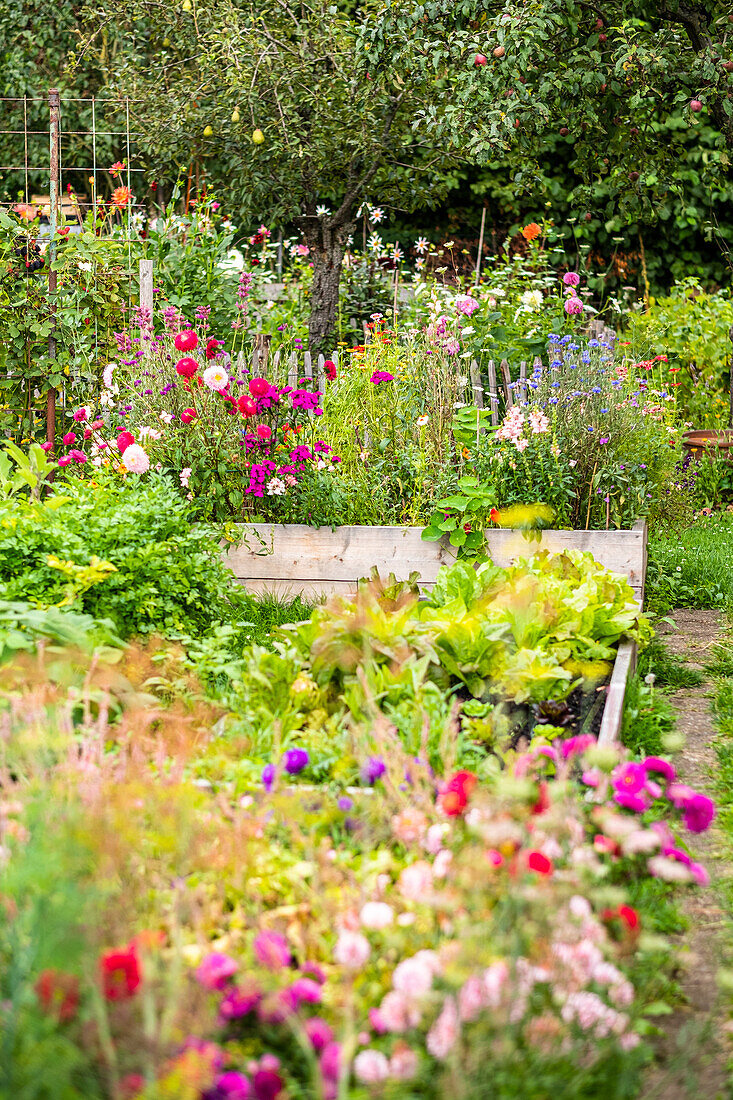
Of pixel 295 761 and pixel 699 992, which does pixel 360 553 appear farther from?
pixel 699 992

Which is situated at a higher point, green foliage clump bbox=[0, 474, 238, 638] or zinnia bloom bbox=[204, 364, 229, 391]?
zinnia bloom bbox=[204, 364, 229, 391]

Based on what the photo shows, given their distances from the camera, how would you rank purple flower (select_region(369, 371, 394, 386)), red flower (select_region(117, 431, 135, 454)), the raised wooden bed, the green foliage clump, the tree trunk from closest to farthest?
1. the green foliage clump
2. red flower (select_region(117, 431, 135, 454))
3. the raised wooden bed
4. purple flower (select_region(369, 371, 394, 386))
5. the tree trunk

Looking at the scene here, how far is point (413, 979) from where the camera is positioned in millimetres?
1517

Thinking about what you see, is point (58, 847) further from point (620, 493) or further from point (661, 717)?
point (620, 493)

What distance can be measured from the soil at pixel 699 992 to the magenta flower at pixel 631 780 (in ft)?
1.08

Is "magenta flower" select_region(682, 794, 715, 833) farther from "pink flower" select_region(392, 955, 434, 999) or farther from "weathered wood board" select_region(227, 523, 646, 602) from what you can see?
"weathered wood board" select_region(227, 523, 646, 602)

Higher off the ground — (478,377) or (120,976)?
(478,377)

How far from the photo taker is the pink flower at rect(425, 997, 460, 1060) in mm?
1417

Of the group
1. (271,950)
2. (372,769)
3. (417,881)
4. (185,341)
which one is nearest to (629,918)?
(417,881)

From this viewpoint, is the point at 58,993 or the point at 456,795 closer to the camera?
the point at 58,993

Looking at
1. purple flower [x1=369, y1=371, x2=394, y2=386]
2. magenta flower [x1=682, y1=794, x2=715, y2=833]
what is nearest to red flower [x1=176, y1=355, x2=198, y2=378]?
purple flower [x1=369, y1=371, x2=394, y2=386]

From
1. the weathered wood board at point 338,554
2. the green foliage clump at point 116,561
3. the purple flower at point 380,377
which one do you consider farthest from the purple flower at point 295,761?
the purple flower at point 380,377

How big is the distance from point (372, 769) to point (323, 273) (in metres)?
6.72

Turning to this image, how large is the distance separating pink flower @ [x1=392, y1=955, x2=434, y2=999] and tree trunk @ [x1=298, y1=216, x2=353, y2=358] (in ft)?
23.2
